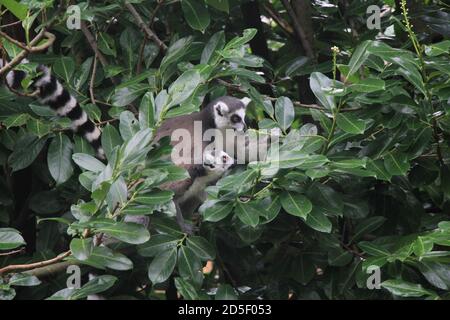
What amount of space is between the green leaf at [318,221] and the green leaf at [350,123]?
1.00 feet

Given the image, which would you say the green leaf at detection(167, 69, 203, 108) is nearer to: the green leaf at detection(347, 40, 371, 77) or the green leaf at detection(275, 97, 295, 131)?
the green leaf at detection(275, 97, 295, 131)

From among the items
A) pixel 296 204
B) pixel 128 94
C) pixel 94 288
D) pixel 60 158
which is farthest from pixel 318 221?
pixel 60 158

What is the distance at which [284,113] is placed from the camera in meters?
2.75

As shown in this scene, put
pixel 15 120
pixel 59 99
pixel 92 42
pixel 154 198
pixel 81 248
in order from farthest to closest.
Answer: pixel 92 42
pixel 59 99
pixel 15 120
pixel 154 198
pixel 81 248

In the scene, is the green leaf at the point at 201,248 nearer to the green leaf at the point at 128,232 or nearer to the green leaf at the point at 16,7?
the green leaf at the point at 128,232

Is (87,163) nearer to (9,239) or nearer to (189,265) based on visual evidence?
(9,239)

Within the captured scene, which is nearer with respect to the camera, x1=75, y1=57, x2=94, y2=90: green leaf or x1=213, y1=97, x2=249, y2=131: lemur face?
x1=75, y1=57, x2=94, y2=90: green leaf

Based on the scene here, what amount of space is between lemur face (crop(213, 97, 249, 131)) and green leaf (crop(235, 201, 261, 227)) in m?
1.50

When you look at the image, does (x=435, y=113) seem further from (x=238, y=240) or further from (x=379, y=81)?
(x=238, y=240)

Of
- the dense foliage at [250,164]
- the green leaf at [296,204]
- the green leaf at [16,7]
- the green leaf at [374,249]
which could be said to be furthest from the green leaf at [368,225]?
the green leaf at [16,7]

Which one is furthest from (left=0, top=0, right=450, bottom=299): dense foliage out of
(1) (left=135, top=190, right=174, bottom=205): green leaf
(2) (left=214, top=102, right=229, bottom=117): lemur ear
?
A: (2) (left=214, top=102, right=229, bottom=117): lemur ear

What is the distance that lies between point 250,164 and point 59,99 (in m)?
1.15

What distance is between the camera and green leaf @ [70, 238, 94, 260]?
2182 millimetres
